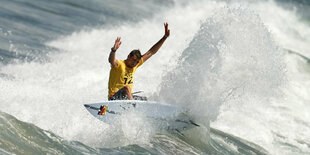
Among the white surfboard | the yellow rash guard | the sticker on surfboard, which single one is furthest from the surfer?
the sticker on surfboard

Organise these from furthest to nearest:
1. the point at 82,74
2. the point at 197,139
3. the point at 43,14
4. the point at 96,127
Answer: the point at 43,14, the point at 82,74, the point at 197,139, the point at 96,127

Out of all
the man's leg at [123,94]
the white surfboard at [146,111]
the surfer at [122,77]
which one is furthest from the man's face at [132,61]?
the white surfboard at [146,111]

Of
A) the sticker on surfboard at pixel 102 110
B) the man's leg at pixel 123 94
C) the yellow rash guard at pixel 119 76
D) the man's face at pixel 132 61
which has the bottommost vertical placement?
the sticker on surfboard at pixel 102 110

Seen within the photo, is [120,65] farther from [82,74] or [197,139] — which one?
[82,74]

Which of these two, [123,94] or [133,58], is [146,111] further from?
[133,58]

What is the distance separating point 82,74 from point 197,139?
5.83 meters

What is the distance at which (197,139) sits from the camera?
9859 mm

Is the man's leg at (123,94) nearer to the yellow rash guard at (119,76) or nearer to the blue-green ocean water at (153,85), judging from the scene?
the yellow rash guard at (119,76)

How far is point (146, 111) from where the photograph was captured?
30.0 feet

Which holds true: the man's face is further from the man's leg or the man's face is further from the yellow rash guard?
the man's leg

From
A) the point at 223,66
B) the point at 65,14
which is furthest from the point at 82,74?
the point at 65,14

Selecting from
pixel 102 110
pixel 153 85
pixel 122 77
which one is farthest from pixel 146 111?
pixel 153 85

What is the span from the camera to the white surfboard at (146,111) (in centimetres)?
→ 834

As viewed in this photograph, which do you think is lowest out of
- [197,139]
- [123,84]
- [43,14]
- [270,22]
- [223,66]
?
[197,139]
